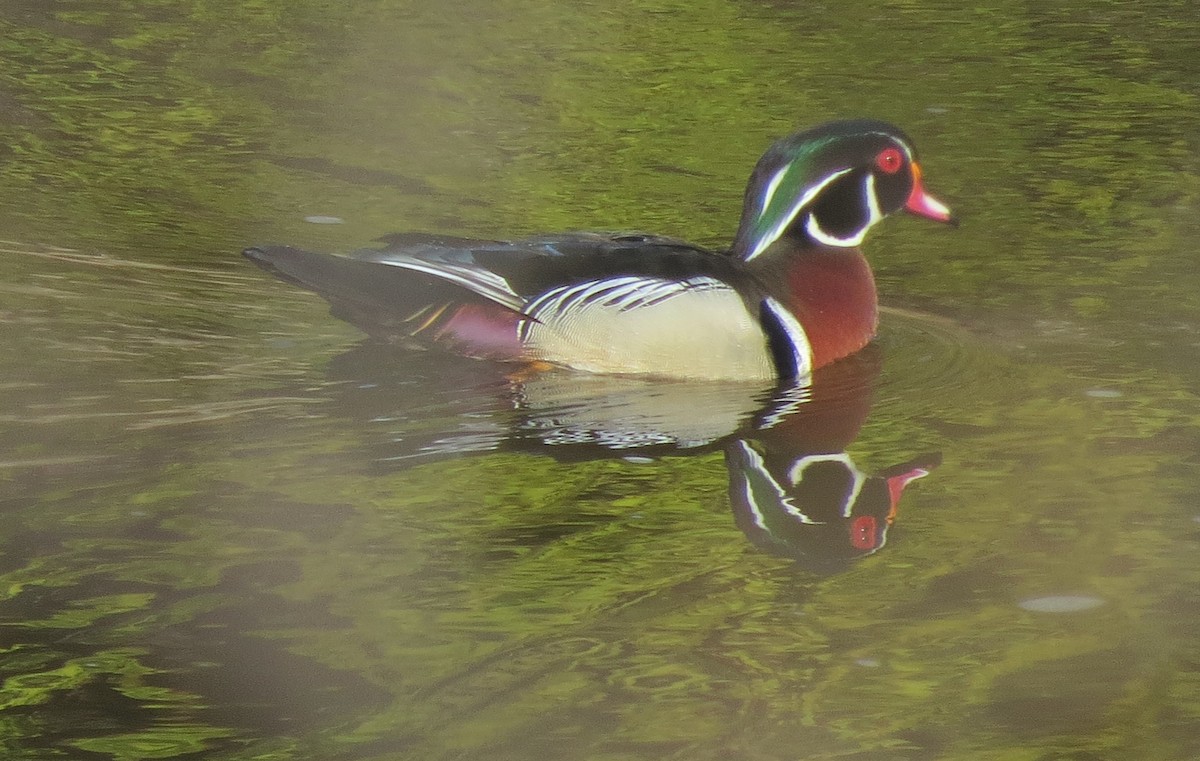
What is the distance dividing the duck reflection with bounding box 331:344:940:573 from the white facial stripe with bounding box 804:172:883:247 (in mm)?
414

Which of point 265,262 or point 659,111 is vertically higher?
point 659,111

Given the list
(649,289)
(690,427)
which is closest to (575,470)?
(690,427)

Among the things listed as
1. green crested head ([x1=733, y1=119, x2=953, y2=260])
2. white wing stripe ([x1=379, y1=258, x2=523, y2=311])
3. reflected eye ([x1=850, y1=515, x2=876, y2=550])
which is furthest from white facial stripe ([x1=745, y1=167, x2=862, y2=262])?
reflected eye ([x1=850, y1=515, x2=876, y2=550])

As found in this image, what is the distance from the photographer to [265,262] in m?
5.76

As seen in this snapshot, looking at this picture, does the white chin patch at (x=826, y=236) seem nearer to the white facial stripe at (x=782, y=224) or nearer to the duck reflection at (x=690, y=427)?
the white facial stripe at (x=782, y=224)

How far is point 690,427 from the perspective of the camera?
5.24 m

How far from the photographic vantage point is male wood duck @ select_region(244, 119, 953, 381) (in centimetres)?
556

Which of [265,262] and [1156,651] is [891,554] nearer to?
[1156,651]

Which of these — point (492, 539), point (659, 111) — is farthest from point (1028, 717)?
point (659, 111)

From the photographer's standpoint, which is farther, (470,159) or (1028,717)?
(470,159)

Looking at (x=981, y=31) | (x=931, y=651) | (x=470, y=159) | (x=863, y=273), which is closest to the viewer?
(x=931, y=651)

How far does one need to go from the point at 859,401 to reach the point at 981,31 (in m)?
6.29

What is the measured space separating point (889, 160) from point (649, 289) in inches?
42.1

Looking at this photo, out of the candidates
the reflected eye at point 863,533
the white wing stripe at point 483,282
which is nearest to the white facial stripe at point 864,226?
the white wing stripe at point 483,282
